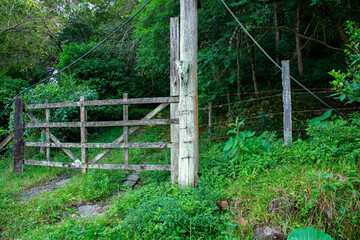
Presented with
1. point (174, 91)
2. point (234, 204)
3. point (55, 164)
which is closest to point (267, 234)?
point (234, 204)

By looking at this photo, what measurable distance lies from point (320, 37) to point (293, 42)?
1.57 meters

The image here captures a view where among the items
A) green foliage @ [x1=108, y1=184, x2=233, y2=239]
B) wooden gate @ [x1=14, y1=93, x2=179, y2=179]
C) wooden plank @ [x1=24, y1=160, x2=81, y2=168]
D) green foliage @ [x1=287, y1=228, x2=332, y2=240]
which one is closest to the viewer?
green foliage @ [x1=287, y1=228, x2=332, y2=240]

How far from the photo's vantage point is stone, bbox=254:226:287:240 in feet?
7.29

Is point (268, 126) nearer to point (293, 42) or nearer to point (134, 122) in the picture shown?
point (134, 122)

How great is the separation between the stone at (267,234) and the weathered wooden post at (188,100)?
4.62ft

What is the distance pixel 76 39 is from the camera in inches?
533

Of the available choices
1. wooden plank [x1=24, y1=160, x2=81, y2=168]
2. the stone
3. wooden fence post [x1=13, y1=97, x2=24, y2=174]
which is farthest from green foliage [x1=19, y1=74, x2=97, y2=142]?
the stone

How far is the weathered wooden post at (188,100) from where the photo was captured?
3613 mm

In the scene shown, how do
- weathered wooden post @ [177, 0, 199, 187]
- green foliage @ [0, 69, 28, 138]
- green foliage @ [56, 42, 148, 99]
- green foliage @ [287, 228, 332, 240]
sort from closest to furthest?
1. green foliage @ [287, 228, 332, 240]
2. weathered wooden post @ [177, 0, 199, 187]
3. green foliage @ [0, 69, 28, 138]
4. green foliage @ [56, 42, 148, 99]

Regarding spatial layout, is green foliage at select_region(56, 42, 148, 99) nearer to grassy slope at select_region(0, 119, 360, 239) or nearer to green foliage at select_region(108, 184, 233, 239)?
grassy slope at select_region(0, 119, 360, 239)

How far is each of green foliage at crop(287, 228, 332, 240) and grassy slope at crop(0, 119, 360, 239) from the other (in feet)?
0.51

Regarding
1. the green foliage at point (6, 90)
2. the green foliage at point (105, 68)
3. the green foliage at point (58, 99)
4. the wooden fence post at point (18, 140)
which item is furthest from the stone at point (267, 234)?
the green foliage at point (105, 68)

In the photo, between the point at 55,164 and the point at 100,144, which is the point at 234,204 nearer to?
the point at 100,144

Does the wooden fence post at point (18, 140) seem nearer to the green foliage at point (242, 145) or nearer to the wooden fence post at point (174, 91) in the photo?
the wooden fence post at point (174, 91)
